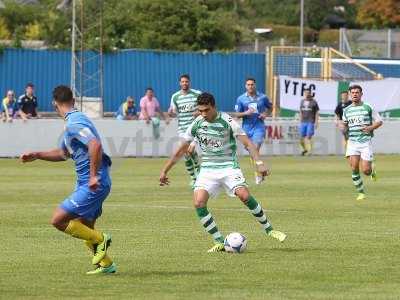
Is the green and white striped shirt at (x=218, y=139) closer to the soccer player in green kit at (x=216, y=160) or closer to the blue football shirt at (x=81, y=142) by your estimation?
the soccer player in green kit at (x=216, y=160)

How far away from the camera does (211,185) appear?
49.5 feet

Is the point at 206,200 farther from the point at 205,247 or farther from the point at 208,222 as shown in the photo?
the point at 205,247

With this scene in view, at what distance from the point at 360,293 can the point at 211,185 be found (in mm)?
4058

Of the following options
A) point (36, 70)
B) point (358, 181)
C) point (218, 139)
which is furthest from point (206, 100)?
point (36, 70)

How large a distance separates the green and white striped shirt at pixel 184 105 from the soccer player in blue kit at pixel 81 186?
46.4ft

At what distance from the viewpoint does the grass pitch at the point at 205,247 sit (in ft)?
38.3

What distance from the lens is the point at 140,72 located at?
5291cm

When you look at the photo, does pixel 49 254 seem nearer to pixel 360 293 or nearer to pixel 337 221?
pixel 360 293

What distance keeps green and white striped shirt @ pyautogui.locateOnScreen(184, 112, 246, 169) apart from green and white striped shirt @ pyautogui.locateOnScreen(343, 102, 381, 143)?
899 cm

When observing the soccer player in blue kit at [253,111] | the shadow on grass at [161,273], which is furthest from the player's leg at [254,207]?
the soccer player in blue kit at [253,111]

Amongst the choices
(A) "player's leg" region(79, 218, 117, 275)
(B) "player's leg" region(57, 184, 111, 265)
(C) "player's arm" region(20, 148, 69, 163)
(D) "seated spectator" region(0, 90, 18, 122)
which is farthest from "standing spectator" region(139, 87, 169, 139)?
(B) "player's leg" region(57, 184, 111, 265)

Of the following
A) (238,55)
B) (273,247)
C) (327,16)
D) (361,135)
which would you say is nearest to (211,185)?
(273,247)

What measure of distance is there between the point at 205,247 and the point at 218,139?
52.1 inches

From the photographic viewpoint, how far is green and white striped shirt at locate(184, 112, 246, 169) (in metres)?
15.1
